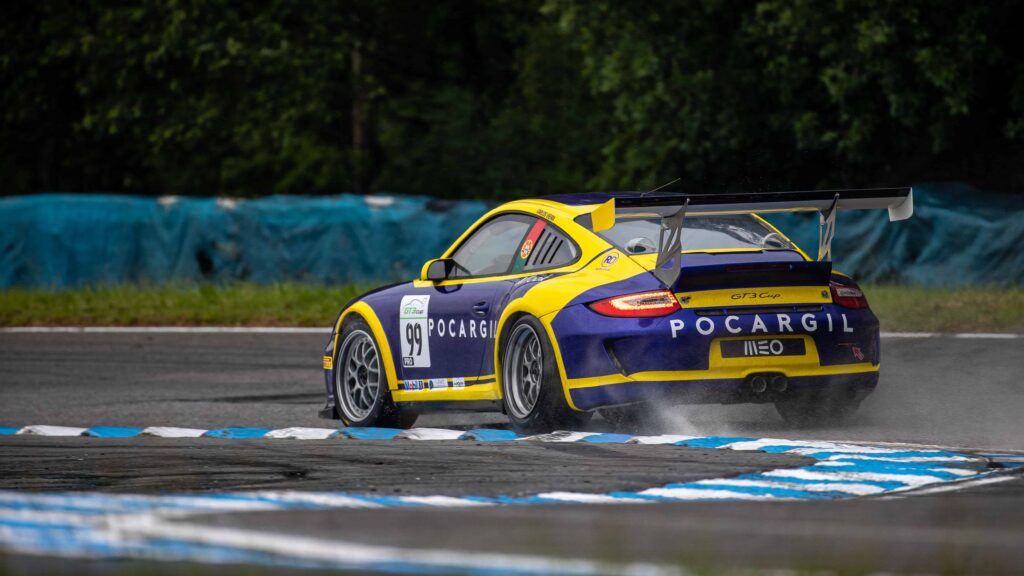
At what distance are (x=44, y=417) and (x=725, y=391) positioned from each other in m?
5.01

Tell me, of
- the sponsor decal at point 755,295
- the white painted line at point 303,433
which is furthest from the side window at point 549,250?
the white painted line at point 303,433

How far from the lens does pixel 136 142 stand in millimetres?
46000

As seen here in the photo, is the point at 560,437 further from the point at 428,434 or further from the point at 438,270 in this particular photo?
the point at 438,270

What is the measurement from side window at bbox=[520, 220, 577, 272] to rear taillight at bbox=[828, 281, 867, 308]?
56.3 inches

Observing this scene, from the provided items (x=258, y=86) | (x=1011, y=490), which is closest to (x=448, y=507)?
(x=1011, y=490)

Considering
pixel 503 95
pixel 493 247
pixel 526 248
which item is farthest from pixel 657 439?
pixel 503 95

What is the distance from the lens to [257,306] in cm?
2116

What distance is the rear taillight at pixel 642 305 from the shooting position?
889 cm

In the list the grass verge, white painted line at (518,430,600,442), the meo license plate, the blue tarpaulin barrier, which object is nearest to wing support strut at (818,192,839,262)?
the meo license plate

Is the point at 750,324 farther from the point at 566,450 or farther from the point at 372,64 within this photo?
the point at 372,64

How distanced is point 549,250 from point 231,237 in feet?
52.4

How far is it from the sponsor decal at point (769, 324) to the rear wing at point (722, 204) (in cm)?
26

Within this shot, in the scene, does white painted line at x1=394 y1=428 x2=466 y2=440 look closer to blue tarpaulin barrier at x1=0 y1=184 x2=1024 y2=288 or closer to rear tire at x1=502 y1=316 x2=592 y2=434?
rear tire at x1=502 y1=316 x2=592 y2=434

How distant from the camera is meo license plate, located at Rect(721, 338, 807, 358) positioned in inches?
351
